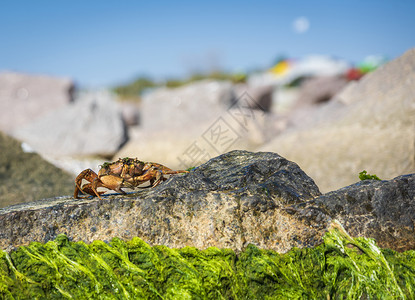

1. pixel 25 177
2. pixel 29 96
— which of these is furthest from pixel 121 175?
pixel 29 96

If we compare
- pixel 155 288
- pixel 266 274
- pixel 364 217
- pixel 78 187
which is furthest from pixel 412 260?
pixel 78 187

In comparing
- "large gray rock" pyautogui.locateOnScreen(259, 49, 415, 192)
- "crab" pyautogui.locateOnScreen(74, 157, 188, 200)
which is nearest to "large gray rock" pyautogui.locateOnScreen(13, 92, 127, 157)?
"large gray rock" pyautogui.locateOnScreen(259, 49, 415, 192)

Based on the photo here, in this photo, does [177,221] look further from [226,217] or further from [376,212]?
[376,212]

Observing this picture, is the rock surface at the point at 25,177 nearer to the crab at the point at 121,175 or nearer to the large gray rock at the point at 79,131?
the large gray rock at the point at 79,131

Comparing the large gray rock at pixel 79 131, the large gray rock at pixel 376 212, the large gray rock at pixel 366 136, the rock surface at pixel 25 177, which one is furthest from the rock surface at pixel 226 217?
the large gray rock at pixel 79 131

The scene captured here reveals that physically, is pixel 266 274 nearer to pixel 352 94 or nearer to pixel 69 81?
pixel 352 94

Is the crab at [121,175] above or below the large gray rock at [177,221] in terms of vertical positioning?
above
